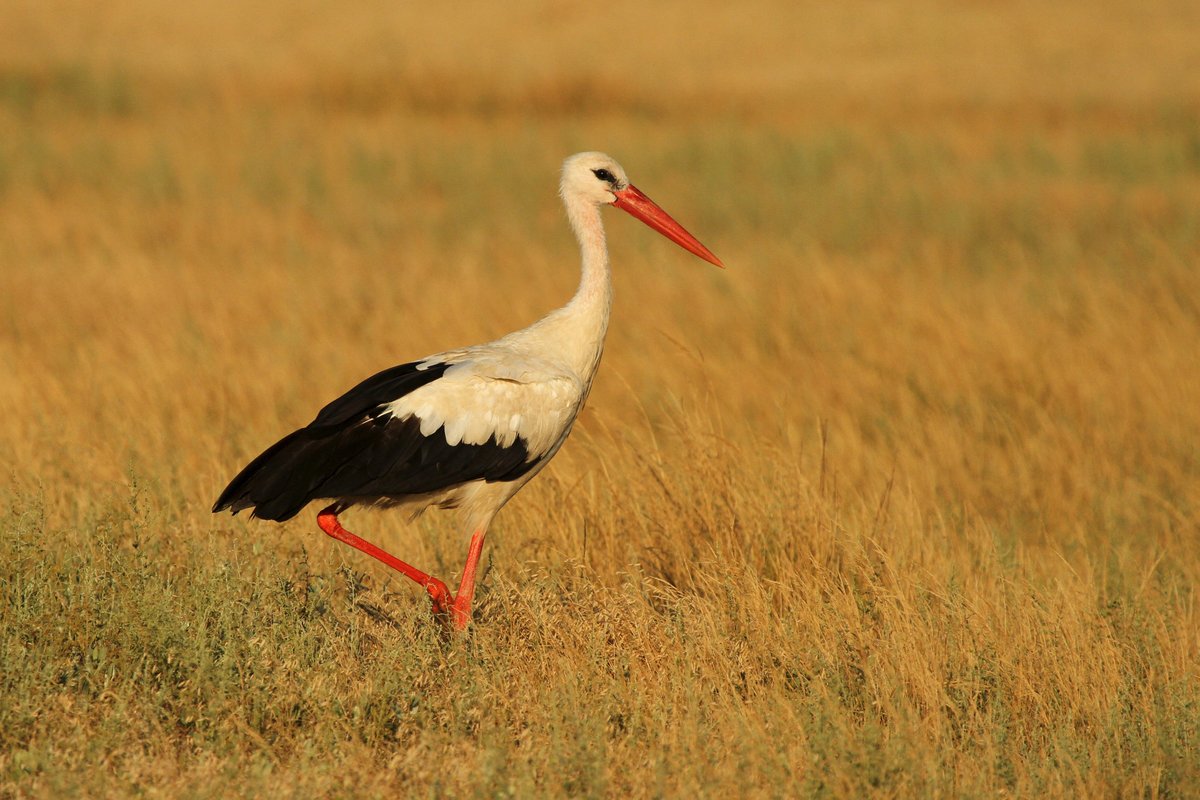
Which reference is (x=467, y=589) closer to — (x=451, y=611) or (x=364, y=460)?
(x=451, y=611)

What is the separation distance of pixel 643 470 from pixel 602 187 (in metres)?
1.15

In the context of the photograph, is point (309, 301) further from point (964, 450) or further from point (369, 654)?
point (369, 654)

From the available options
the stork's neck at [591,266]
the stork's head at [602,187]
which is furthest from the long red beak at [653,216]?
the stork's neck at [591,266]

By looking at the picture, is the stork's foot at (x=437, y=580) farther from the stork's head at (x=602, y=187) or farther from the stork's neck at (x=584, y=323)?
the stork's head at (x=602, y=187)

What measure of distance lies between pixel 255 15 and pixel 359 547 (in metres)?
29.7

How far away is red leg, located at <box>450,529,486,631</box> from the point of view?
15.1 feet

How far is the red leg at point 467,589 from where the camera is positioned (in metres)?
4.61

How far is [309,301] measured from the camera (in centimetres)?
944

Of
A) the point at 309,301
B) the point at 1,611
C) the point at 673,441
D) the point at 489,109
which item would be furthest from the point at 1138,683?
the point at 489,109

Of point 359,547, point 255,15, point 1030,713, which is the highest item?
point 255,15

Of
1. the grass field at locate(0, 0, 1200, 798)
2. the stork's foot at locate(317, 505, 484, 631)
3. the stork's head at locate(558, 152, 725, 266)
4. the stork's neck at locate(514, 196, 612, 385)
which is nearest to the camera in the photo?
the grass field at locate(0, 0, 1200, 798)

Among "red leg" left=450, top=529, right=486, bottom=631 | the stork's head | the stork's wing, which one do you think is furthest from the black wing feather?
the stork's head

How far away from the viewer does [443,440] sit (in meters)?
4.76

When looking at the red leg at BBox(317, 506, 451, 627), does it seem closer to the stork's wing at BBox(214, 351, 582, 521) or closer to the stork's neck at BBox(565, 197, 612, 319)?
the stork's wing at BBox(214, 351, 582, 521)
